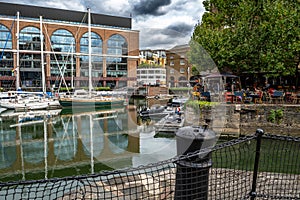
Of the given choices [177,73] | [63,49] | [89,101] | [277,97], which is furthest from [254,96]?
[63,49]

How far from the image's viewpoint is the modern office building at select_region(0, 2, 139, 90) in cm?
4691

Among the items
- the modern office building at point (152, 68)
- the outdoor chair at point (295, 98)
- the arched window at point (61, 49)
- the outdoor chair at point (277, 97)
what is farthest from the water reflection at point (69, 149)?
the arched window at point (61, 49)

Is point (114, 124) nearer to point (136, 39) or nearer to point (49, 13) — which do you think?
point (136, 39)

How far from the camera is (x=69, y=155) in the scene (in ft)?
37.4

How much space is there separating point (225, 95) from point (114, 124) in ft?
29.3

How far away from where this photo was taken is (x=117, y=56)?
55.4m

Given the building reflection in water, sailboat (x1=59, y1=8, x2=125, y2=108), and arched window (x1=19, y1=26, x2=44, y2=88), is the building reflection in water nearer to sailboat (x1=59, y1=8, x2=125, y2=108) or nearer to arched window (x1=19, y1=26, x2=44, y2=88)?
sailboat (x1=59, y1=8, x2=125, y2=108)

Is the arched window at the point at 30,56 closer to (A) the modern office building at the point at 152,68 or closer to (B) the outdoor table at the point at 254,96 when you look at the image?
(A) the modern office building at the point at 152,68

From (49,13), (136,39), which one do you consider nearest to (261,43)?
(136,39)

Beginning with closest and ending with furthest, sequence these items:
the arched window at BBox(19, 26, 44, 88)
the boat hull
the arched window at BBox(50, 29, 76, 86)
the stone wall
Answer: the stone wall, the boat hull, the arched window at BBox(19, 26, 44, 88), the arched window at BBox(50, 29, 76, 86)

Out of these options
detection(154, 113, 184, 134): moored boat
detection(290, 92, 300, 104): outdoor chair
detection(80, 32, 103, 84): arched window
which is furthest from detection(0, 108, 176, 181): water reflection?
detection(80, 32, 103, 84): arched window

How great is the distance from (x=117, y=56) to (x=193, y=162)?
54.6 meters

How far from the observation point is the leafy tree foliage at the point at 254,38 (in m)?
16.4

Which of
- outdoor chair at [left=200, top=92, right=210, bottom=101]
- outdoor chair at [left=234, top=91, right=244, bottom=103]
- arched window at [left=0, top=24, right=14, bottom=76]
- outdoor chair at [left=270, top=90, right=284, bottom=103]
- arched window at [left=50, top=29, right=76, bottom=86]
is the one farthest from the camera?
arched window at [left=50, top=29, right=76, bottom=86]
